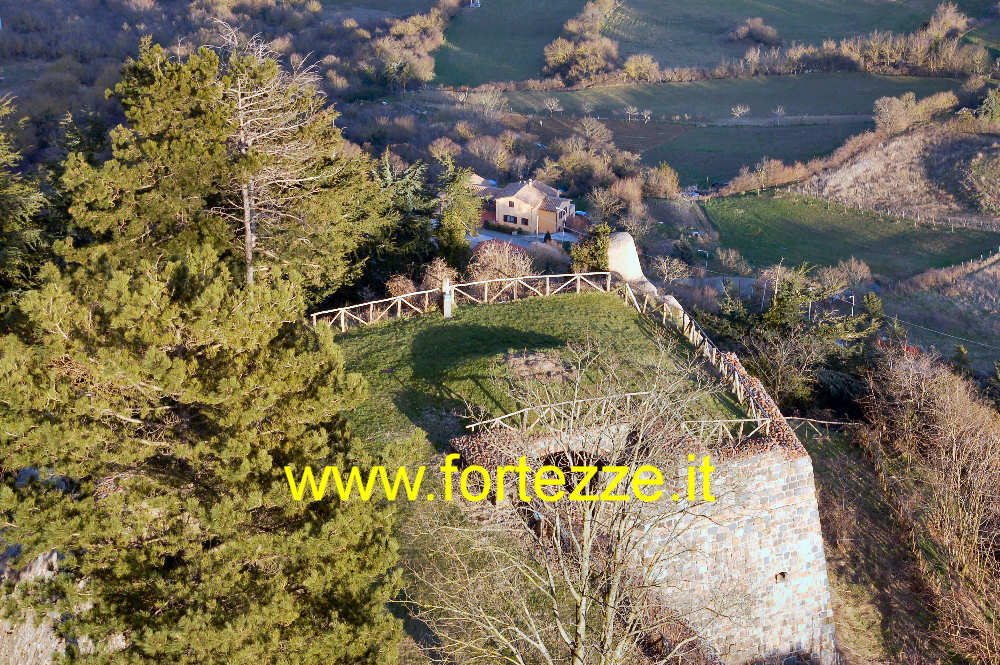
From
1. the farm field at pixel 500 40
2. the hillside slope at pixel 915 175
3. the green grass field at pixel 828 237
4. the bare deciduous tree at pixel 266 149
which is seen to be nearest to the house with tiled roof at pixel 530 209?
the green grass field at pixel 828 237

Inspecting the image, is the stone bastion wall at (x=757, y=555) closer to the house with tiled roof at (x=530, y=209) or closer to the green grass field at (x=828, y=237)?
the house with tiled roof at (x=530, y=209)

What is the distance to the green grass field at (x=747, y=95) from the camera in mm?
72500

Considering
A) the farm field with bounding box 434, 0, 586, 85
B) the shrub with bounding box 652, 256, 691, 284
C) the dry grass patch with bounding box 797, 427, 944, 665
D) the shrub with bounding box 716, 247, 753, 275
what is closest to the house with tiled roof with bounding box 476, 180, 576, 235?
the shrub with bounding box 652, 256, 691, 284

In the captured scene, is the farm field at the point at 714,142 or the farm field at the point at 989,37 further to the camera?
the farm field at the point at 989,37

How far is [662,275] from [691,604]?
23.5m

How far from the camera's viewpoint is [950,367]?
1025 inches

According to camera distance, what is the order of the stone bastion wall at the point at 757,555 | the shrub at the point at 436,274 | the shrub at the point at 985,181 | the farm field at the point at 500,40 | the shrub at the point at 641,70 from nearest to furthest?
1. the stone bastion wall at the point at 757,555
2. the shrub at the point at 436,274
3. the shrub at the point at 985,181
4. the shrub at the point at 641,70
5. the farm field at the point at 500,40

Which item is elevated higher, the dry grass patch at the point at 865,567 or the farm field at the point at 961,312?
the farm field at the point at 961,312

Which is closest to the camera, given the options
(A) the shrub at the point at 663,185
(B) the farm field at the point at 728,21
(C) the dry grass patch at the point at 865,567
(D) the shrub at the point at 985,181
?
(C) the dry grass patch at the point at 865,567

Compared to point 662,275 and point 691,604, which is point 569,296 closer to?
point 691,604

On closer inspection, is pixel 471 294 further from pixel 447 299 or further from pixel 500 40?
pixel 500 40

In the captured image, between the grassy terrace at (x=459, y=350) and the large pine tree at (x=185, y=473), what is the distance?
16.6 feet

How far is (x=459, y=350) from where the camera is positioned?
1866 cm

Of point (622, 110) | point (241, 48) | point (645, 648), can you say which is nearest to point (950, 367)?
point (645, 648)
